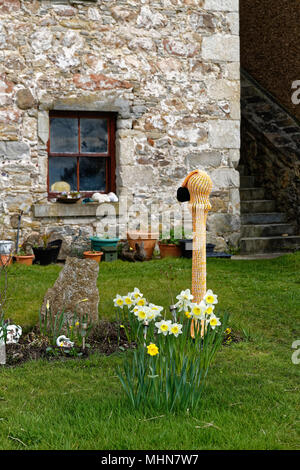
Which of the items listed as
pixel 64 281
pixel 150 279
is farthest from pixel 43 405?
pixel 150 279

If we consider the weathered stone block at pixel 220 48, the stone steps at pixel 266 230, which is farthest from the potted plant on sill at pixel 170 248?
the weathered stone block at pixel 220 48

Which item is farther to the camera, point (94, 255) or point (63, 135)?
point (63, 135)

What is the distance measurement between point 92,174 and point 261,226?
9.37 feet

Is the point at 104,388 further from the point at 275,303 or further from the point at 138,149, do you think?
the point at 138,149

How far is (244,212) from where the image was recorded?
10188 millimetres

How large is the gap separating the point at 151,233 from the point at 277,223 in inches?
99.3

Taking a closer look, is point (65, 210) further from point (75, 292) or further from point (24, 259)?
point (75, 292)

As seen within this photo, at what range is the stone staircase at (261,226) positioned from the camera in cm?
949

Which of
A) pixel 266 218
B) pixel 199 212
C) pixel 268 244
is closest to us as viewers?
pixel 199 212

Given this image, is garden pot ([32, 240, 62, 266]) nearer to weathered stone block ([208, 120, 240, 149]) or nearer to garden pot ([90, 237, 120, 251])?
garden pot ([90, 237, 120, 251])

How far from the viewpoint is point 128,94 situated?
8.72 metres

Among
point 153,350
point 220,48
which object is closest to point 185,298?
point 153,350

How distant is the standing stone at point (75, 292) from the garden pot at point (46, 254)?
3.32 meters

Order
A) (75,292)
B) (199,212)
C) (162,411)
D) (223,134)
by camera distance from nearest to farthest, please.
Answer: (162,411)
(199,212)
(75,292)
(223,134)
